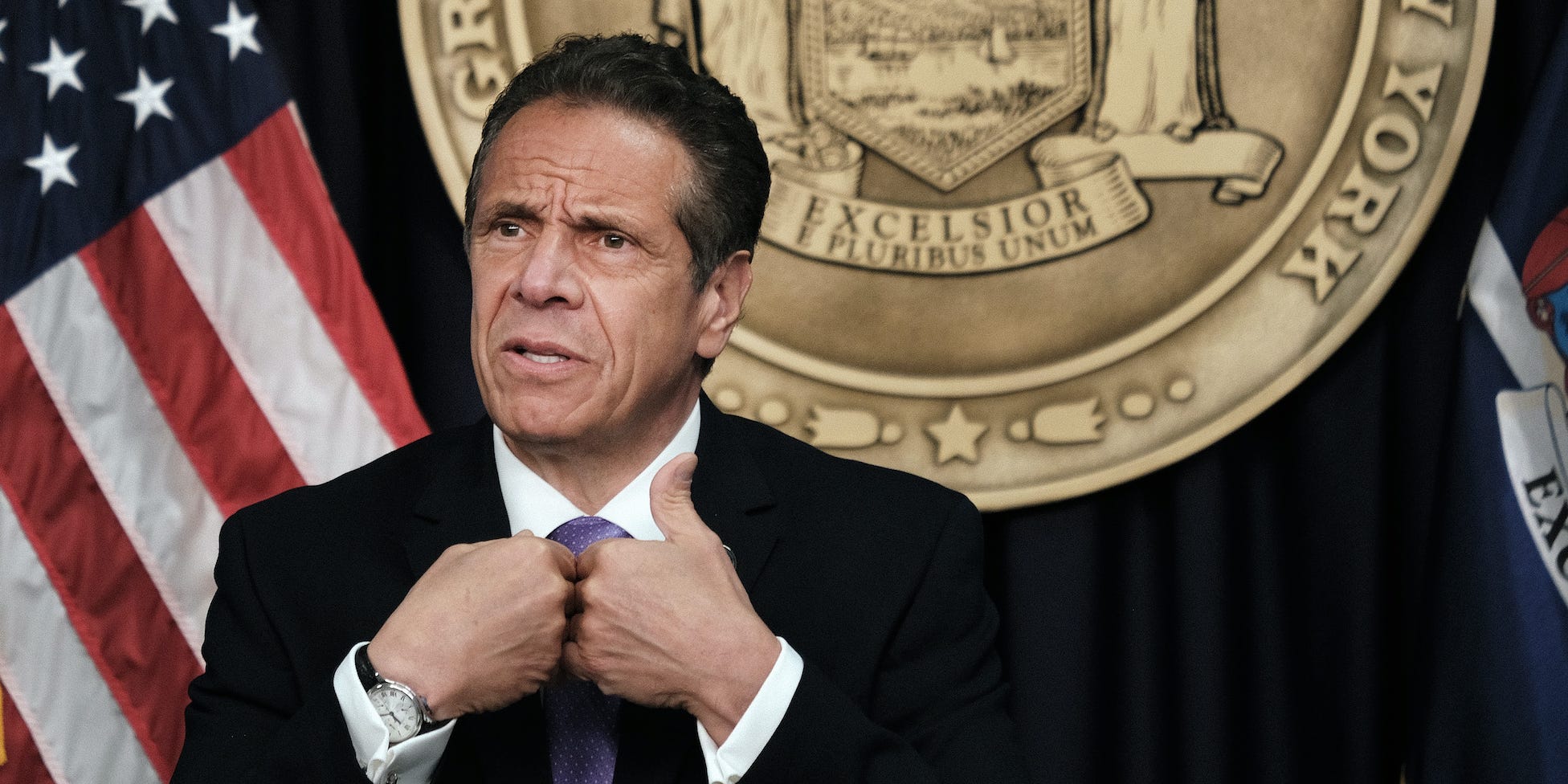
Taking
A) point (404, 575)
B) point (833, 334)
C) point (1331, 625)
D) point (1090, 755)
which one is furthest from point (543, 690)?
point (1331, 625)

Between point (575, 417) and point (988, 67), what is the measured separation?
1375 millimetres

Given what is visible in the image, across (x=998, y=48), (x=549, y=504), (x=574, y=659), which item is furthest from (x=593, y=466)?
(x=998, y=48)

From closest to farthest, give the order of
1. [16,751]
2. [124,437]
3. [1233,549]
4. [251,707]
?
[251,707] < [16,751] < [124,437] < [1233,549]

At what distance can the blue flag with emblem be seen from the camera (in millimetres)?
2441

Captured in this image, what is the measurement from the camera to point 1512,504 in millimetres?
2469

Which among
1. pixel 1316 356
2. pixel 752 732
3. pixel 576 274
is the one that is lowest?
Result: pixel 1316 356

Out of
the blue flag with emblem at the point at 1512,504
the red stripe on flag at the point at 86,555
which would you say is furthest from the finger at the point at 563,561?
the blue flag with emblem at the point at 1512,504

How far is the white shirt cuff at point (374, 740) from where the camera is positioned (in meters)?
1.49

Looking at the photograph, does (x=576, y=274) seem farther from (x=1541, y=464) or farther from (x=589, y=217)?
(x=1541, y=464)

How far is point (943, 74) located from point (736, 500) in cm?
120

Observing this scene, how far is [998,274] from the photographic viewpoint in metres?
2.74

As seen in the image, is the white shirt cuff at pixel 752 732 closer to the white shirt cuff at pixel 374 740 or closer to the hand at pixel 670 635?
the hand at pixel 670 635

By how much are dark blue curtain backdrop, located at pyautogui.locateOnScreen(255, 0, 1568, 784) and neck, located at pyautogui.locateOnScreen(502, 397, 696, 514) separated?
109 cm

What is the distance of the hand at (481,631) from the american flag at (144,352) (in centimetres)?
117
